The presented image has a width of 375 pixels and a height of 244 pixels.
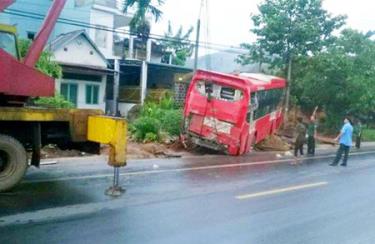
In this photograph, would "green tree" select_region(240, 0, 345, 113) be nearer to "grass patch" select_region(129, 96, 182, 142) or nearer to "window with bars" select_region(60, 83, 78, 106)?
"grass patch" select_region(129, 96, 182, 142)

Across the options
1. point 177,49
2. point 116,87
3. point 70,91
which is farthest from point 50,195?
point 177,49

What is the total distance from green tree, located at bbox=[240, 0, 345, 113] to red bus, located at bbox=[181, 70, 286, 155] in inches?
437

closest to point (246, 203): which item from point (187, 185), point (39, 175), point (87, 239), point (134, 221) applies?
point (187, 185)

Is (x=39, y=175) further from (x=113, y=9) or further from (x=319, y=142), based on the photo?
(x=113, y=9)

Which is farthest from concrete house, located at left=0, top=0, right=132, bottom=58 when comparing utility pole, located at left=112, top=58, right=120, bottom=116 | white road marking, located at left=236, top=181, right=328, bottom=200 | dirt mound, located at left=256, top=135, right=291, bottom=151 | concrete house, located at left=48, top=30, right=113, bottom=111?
white road marking, located at left=236, top=181, right=328, bottom=200

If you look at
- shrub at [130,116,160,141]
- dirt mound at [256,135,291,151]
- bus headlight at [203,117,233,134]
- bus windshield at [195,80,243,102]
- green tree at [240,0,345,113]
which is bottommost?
dirt mound at [256,135,291,151]

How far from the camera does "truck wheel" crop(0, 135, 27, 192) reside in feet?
27.8

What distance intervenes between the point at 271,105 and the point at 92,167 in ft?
40.3

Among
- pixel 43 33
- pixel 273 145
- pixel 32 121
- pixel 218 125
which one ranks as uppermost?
pixel 43 33

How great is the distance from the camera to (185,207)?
823 cm

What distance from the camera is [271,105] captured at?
74.3 ft

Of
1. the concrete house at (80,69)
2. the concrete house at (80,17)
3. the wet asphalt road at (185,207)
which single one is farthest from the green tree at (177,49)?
the wet asphalt road at (185,207)

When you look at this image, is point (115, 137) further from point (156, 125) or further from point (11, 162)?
point (156, 125)

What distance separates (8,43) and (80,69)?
2139 cm
